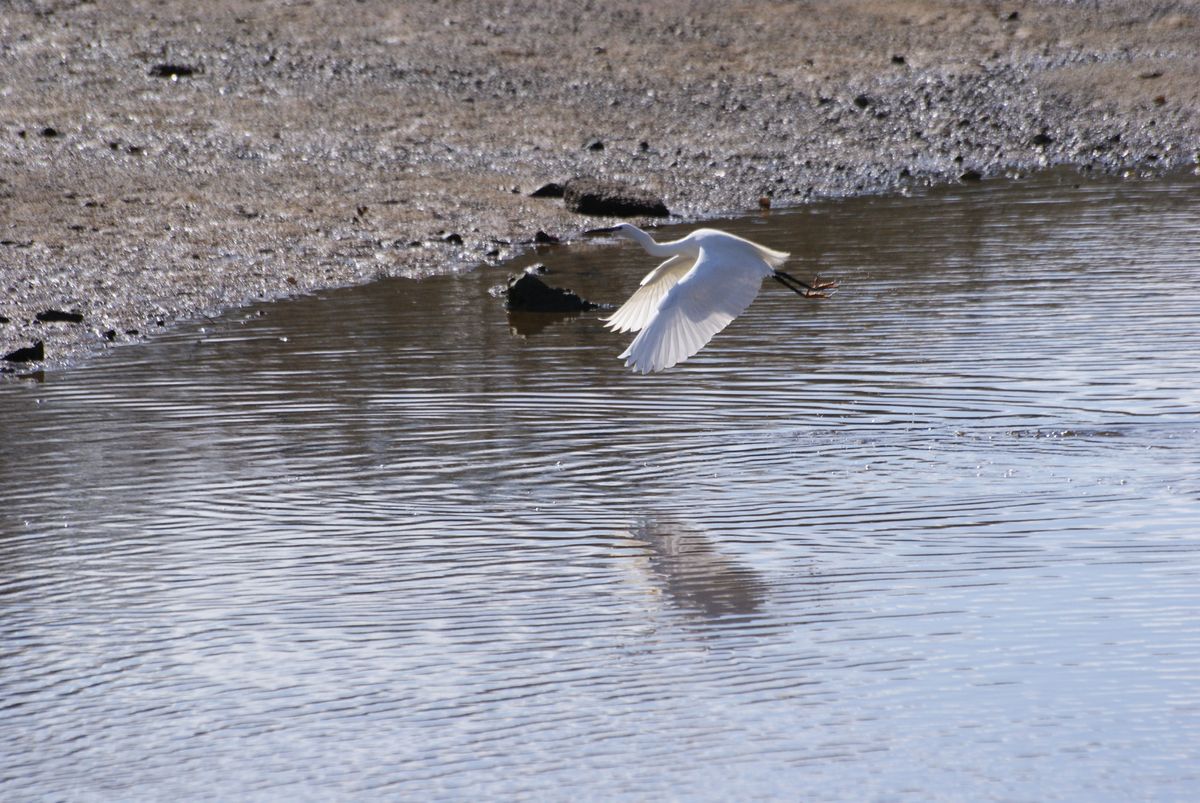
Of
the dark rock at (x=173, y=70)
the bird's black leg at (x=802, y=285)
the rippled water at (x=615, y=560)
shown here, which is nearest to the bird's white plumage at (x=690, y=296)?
the bird's black leg at (x=802, y=285)

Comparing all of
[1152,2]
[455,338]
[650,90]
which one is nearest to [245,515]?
[455,338]

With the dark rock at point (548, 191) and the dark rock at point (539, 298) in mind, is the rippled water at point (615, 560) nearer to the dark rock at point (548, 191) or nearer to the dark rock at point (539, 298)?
the dark rock at point (539, 298)

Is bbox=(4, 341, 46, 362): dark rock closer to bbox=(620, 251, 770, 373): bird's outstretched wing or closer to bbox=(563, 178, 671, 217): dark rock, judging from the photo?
bbox=(620, 251, 770, 373): bird's outstretched wing

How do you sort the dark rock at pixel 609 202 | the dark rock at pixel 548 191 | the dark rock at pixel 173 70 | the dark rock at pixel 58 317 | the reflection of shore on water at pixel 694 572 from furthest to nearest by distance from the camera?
the dark rock at pixel 173 70 < the dark rock at pixel 548 191 < the dark rock at pixel 609 202 < the dark rock at pixel 58 317 < the reflection of shore on water at pixel 694 572

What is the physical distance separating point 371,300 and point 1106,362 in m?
5.15

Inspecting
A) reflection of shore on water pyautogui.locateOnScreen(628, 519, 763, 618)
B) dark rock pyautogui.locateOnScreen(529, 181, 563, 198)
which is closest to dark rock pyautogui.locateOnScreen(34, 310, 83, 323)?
dark rock pyautogui.locateOnScreen(529, 181, 563, 198)

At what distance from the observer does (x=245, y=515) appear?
7352mm

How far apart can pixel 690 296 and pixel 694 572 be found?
1648mm

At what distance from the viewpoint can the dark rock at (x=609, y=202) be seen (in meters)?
14.9

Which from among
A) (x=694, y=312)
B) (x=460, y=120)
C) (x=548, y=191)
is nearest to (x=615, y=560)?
(x=694, y=312)

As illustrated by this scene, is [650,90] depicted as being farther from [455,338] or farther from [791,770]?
[791,770]

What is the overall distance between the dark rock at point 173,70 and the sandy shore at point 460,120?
0.05m

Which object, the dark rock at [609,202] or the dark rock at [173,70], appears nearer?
the dark rock at [609,202]

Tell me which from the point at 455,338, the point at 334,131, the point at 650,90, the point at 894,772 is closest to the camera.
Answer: the point at 894,772
